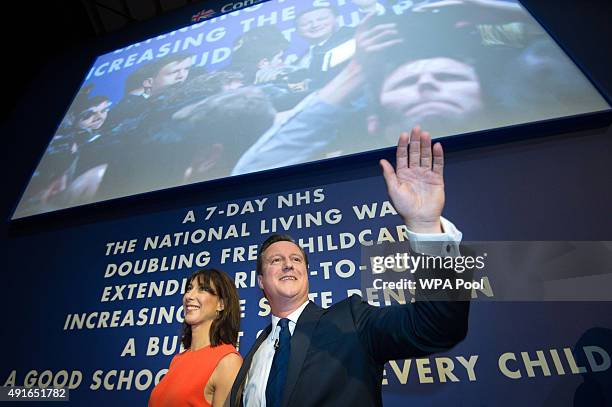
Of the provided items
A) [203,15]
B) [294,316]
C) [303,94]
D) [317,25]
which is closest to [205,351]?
[294,316]

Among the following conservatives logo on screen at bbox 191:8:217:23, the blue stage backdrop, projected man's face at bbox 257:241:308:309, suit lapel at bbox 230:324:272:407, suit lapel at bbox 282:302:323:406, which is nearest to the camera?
suit lapel at bbox 282:302:323:406

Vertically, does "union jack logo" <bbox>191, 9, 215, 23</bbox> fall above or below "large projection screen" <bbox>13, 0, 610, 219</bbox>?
above

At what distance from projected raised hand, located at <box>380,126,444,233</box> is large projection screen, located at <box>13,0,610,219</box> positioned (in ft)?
3.65

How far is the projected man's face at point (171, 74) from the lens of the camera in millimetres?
3213

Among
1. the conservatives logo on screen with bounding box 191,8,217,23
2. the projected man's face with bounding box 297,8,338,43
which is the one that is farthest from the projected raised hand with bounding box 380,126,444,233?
the conservatives logo on screen with bounding box 191,8,217,23

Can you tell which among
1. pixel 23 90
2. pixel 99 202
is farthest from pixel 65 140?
pixel 23 90

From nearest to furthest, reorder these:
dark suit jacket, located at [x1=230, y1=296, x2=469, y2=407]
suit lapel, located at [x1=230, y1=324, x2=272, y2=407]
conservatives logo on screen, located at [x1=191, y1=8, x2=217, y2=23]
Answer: dark suit jacket, located at [x1=230, y1=296, x2=469, y2=407], suit lapel, located at [x1=230, y1=324, x2=272, y2=407], conservatives logo on screen, located at [x1=191, y1=8, x2=217, y2=23]

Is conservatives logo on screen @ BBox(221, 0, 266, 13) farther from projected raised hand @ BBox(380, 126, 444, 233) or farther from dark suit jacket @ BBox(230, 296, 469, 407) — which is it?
dark suit jacket @ BBox(230, 296, 469, 407)

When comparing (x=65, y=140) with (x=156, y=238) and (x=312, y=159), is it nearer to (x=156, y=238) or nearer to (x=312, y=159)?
(x=156, y=238)

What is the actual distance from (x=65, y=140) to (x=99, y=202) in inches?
43.7

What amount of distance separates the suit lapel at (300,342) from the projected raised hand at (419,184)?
441 millimetres

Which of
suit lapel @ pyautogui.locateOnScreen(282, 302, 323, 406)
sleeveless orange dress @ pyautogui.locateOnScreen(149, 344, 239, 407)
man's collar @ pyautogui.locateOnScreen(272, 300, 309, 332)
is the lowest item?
sleeveless orange dress @ pyautogui.locateOnScreen(149, 344, 239, 407)

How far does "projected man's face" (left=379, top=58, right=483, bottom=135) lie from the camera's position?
2.11m

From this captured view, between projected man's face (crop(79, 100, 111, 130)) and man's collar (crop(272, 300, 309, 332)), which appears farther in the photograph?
projected man's face (crop(79, 100, 111, 130))
